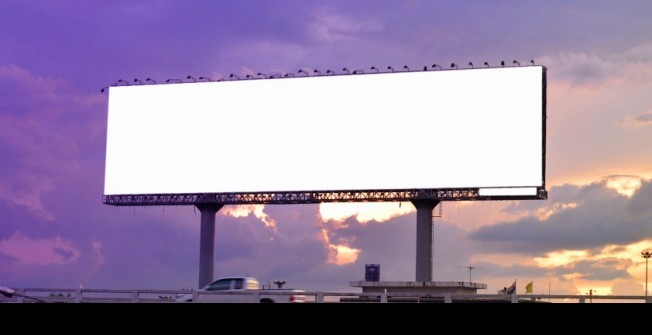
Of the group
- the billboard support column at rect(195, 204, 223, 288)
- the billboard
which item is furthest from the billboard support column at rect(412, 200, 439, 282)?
the billboard support column at rect(195, 204, 223, 288)

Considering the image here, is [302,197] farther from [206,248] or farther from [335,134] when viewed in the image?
[206,248]

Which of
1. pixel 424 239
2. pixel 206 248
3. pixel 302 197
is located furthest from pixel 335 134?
pixel 206 248

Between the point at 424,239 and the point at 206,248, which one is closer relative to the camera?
the point at 424,239

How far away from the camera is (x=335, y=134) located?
68.4 m

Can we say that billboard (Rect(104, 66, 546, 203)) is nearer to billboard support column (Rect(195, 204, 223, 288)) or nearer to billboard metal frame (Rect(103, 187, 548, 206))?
billboard metal frame (Rect(103, 187, 548, 206))

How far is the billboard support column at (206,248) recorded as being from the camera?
7506 cm

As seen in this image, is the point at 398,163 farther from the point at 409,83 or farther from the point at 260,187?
the point at 260,187

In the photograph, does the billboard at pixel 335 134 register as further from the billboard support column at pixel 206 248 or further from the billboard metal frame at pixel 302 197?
the billboard support column at pixel 206 248

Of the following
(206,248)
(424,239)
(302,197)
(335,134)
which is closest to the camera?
(335,134)

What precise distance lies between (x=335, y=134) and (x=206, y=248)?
1390 centimetres

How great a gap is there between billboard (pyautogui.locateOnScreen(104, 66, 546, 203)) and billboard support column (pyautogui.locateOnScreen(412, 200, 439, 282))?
204cm
